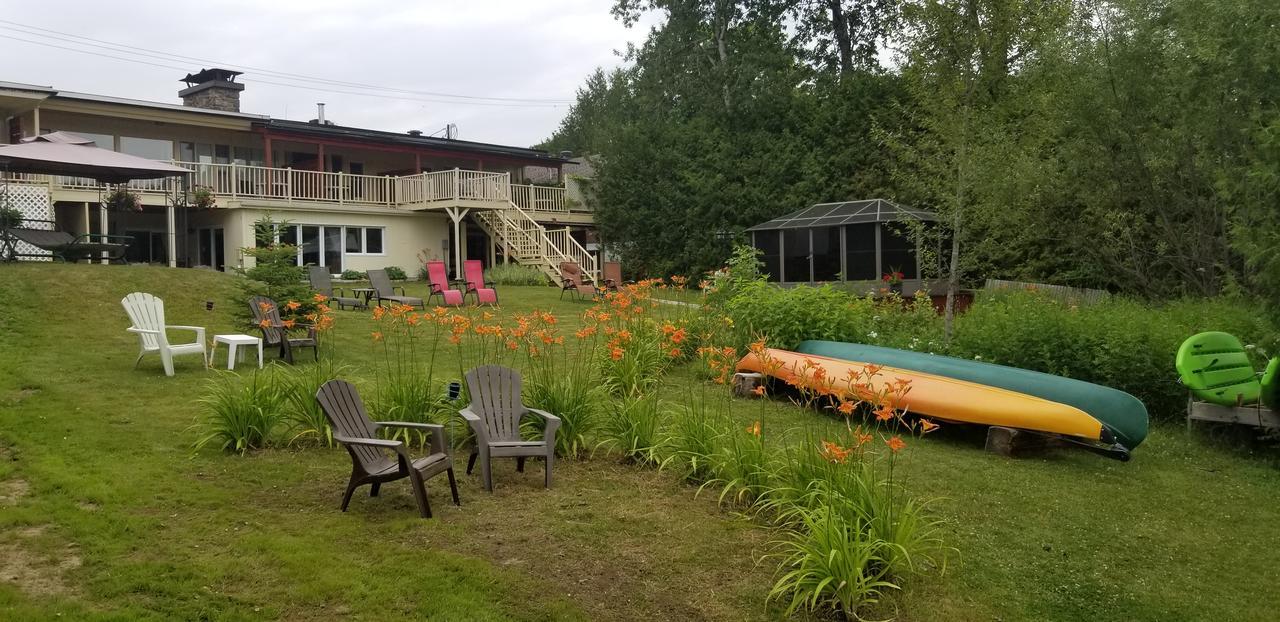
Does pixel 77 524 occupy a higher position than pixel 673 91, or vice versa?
pixel 673 91

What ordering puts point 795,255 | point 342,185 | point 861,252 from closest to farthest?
1. point 861,252
2. point 795,255
3. point 342,185

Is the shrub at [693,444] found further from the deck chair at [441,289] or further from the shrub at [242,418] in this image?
the deck chair at [441,289]

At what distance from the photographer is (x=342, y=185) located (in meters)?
24.4

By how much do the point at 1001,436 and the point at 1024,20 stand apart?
5.70m

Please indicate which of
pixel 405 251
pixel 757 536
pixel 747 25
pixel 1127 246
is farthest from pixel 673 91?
pixel 757 536

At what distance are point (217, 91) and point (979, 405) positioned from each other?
2474 centimetres

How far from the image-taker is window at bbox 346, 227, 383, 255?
24.6m

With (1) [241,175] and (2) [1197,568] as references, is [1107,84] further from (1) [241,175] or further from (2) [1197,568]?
(1) [241,175]

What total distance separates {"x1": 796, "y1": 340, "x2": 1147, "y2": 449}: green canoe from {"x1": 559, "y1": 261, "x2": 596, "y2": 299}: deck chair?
9.94 m

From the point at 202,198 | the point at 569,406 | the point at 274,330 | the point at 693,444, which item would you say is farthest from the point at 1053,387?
the point at 202,198

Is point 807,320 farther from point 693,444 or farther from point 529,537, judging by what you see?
point 529,537

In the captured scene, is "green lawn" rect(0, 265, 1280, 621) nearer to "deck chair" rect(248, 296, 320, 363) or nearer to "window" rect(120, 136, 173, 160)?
"deck chair" rect(248, 296, 320, 363)

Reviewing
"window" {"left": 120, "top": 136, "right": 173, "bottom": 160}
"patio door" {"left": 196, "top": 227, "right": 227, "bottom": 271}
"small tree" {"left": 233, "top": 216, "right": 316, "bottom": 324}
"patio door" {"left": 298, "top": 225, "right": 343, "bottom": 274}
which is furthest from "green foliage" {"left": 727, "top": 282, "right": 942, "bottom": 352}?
"window" {"left": 120, "top": 136, "right": 173, "bottom": 160}

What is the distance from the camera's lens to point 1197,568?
5059mm
